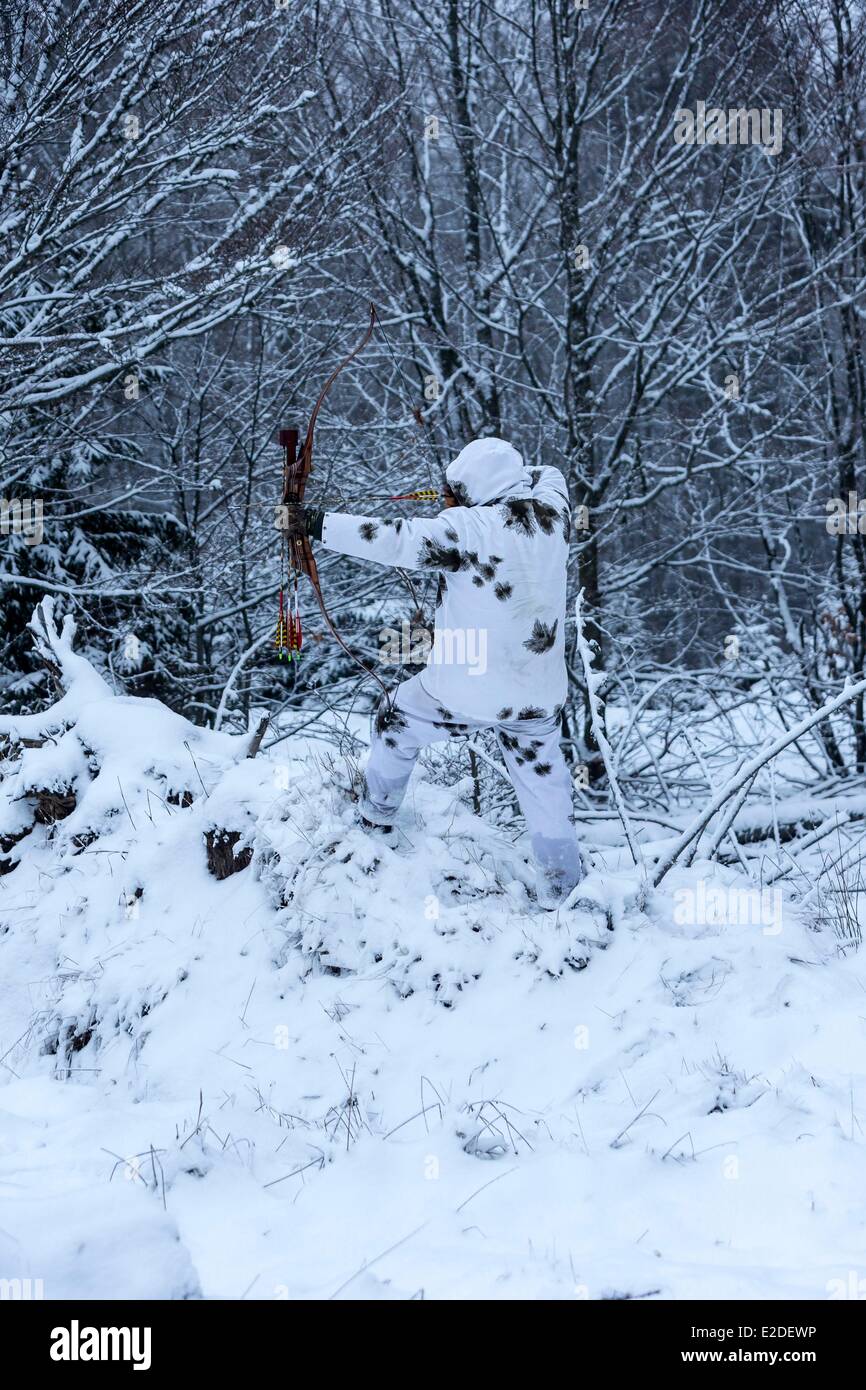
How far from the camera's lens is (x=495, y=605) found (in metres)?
3.81

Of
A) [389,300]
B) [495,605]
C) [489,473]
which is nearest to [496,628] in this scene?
[495,605]

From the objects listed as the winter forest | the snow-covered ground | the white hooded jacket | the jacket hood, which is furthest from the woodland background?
the white hooded jacket

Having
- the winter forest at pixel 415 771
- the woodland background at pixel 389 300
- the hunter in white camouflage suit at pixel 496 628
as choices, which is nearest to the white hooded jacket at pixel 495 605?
the hunter in white camouflage suit at pixel 496 628

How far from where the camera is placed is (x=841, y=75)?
25.4 feet

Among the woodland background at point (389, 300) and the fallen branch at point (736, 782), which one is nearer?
the fallen branch at point (736, 782)

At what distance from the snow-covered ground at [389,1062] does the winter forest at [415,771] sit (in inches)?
0.6

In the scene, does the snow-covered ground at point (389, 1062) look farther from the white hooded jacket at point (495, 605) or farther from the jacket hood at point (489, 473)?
the jacket hood at point (489, 473)

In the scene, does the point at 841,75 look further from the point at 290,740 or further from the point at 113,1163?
the point at 113,1163

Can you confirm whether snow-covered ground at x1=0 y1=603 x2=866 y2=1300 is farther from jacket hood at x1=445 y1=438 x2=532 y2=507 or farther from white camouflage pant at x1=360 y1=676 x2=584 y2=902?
jacket hood at x1=445 y1=438 x2=532 y2=507

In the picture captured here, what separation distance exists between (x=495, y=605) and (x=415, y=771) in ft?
6.92

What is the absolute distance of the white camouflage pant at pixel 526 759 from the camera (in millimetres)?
3926

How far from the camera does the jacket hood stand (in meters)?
3.98

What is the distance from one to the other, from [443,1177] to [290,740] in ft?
22.4

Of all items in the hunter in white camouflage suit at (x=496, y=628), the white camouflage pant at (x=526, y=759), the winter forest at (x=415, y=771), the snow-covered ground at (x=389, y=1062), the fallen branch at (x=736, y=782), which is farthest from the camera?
the white camouflage pant at (x=526, y=759)
